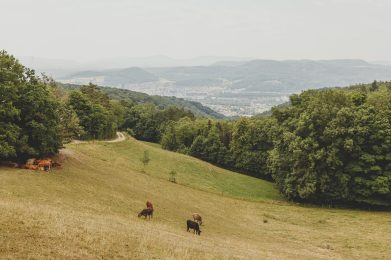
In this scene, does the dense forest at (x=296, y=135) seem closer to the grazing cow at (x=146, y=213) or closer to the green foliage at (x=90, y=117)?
the green foliage at (x=90, y=117)

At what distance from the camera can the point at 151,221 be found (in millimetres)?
34844

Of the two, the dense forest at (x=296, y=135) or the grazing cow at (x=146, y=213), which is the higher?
the dense forest at (x=296, y=135)

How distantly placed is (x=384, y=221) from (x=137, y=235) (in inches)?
1676

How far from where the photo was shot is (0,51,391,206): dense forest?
1795 inches

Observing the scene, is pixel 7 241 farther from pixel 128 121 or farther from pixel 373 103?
pixel 128 121

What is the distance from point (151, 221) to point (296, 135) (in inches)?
1789

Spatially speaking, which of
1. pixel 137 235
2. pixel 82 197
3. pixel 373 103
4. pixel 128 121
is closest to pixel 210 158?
pixel 373 103

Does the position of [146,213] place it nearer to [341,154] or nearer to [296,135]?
[341,154]

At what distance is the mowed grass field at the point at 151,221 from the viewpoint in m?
21.8

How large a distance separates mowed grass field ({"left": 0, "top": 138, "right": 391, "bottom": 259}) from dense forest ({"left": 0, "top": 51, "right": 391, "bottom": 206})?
4.06m

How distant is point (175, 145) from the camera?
13562 cm

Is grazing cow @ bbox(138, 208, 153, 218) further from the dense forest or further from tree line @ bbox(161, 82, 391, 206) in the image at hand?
tree line @ bbox(161, 82, 391, 206)

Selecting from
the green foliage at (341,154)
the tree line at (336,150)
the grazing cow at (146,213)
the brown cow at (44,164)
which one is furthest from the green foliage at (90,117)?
the grazing cow at (146,213)

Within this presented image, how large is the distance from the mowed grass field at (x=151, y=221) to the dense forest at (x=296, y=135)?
4062 mm
